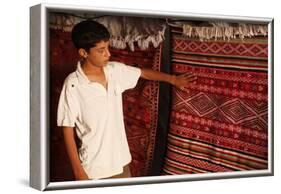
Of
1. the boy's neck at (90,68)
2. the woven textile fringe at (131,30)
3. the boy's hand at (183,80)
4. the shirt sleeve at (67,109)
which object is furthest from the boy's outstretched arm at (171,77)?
the shirt sleeve at (67,109)

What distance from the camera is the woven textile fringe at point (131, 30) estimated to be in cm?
350

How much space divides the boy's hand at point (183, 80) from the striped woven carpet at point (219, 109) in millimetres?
24

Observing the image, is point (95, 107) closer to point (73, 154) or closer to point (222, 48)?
point (73, 154)

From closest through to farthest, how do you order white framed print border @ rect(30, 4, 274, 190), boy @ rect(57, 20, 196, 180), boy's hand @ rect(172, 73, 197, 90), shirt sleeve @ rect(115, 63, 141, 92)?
white framed print border @ rect(30, 4, 274, 190)
boy @ rect(57, 20, 196, 180)
shirt sleeve @ rect(115, 63, 141, 92)
boy's hand @ rect(172, 73, 197, 90)

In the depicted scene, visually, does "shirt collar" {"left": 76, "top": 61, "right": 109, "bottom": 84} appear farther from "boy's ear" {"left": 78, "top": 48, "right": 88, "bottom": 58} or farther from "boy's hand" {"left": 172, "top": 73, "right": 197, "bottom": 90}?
"boy's hand" {"left": 172, "top": 73, "right": 197, "bottom": 90}

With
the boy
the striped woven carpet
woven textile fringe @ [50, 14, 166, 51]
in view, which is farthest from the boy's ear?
the striped woven carpet

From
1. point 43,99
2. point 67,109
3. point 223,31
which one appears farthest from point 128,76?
point 223,31

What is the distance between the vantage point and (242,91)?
12.7ft

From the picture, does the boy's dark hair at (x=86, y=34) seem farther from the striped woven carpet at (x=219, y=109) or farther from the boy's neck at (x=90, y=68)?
the striped woven carpet at (x=219, y=109)

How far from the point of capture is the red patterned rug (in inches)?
134

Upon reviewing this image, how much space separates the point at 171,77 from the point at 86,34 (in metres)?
0.52

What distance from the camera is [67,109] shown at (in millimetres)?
3418

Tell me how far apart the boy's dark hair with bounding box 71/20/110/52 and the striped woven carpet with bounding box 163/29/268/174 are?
1.42 ft

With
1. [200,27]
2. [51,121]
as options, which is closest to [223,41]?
[200,27]
